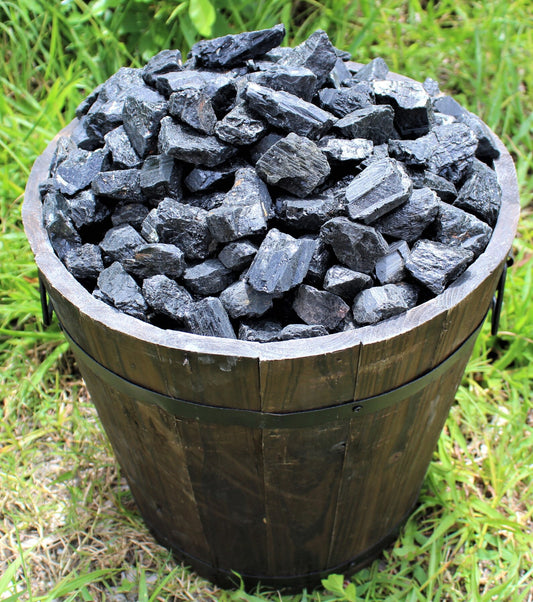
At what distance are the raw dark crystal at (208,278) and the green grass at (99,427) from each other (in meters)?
0.93

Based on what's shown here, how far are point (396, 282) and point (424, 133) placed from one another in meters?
0.50

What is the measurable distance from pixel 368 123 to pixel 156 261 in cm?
61

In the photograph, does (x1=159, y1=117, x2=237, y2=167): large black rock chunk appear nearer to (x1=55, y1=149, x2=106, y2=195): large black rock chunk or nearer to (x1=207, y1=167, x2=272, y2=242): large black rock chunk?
(x1=207, y1=167, x2=272, y2=242): large black rock chunk

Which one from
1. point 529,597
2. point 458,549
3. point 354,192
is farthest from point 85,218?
point 529,597

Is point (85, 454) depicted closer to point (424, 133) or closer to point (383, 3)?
point (424, 133)

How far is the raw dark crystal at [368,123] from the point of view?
4.69 ft

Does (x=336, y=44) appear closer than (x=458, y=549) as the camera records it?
No

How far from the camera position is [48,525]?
1.96 m

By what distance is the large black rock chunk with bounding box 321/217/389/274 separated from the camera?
1250mm

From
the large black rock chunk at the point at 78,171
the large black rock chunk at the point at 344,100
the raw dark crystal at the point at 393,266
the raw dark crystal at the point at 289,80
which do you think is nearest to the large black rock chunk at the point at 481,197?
the raw dark crystal at the point at 393,266

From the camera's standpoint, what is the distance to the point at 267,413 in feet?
4.01

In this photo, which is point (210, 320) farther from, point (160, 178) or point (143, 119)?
point (143, 119)

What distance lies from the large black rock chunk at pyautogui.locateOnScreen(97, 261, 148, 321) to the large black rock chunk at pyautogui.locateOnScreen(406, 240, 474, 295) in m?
0.57

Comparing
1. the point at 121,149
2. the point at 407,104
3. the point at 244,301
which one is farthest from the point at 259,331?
the point at 407,104
